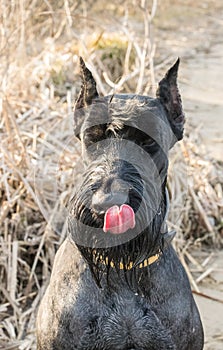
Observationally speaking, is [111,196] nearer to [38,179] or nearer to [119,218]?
[119,218]

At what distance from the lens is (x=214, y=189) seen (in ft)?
20.2

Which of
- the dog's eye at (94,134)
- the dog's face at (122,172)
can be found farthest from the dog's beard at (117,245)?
the dog's eye at (94,134)

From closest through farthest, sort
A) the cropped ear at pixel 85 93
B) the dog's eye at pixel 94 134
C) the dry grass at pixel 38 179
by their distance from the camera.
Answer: the dog's eye at pixel 94 134
the cropped ear at pixel 85 93
the dry grass at pixel 38 179

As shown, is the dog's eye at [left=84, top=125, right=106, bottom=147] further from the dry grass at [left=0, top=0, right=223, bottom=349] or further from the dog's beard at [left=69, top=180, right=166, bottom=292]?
the dry grass at [left=0, top=0, right=223, bottom=349]

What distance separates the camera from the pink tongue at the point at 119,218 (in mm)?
2799

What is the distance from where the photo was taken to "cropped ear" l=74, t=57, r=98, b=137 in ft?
11.0

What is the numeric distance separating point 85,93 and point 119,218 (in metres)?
0.80

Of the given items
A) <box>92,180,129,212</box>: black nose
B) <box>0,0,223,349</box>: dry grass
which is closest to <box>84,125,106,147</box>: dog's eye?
<box>92,180,129,212</box>: black nose

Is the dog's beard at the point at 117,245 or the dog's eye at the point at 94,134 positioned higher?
the dog's eye at the point at 94,134

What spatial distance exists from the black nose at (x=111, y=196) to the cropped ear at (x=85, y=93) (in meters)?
0.61

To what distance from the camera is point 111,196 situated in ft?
9.23

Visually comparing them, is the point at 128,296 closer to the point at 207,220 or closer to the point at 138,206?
the point at 138,206

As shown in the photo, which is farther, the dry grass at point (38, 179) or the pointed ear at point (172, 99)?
the dry grass at point (38, 179)

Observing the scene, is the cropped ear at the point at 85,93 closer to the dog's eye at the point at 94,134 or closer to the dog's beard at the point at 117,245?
the dog's eye at the point at 94,134
